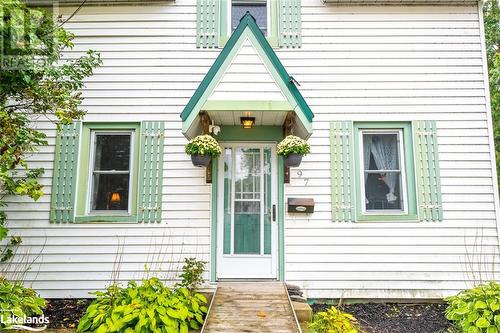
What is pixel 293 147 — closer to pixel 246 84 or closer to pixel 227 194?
pixel 246 84

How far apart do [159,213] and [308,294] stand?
2534mm

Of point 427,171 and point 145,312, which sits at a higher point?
point 427,171

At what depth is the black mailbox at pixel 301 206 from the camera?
195 inches

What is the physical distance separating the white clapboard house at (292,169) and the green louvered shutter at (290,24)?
3 cm

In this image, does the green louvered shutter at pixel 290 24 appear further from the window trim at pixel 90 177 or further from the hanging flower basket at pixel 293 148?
the window trim at pixel 90 177

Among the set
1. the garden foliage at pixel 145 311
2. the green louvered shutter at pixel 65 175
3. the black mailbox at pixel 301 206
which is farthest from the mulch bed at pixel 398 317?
the green louvered shutter at pixel 65 175

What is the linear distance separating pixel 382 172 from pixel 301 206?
1413 mm

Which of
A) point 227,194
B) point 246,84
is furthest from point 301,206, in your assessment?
point 246,84

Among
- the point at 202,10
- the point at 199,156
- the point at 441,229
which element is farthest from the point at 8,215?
the point at 441,229

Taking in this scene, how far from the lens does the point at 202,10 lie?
5.43m

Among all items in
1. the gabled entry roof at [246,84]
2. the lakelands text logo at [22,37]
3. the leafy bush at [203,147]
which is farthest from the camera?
the leafy bush at [203,147]

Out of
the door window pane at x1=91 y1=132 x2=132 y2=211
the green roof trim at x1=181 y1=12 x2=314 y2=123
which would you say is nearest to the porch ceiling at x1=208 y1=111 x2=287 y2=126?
the green roof trim at x1=181 y1=12 x2=314 y2=123

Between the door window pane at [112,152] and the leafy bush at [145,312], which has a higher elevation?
the door window pane at [112,152]

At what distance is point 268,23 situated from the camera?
5.49m
